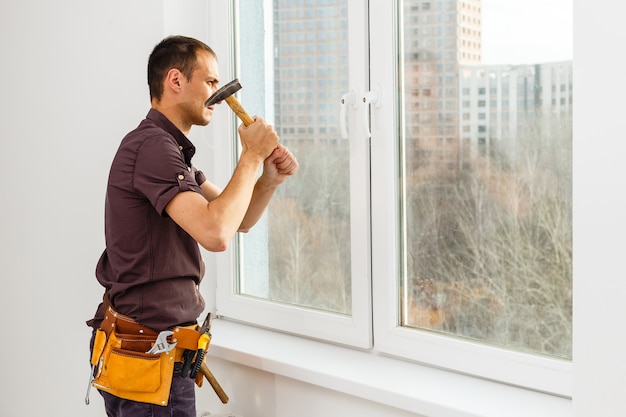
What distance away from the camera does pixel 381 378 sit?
1825mm

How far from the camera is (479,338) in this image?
1.83 m

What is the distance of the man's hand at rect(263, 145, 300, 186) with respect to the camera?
1855 mm

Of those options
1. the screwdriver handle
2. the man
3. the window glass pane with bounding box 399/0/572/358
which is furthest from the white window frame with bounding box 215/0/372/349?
the screwdriver handle

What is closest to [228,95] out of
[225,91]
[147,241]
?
[225,91]

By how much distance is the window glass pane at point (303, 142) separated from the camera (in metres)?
2.12

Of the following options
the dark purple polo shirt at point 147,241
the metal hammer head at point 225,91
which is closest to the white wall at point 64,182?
the dark purple polo shirt at point 147,241

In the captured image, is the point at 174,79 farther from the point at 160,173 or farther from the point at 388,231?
the point at 388,231

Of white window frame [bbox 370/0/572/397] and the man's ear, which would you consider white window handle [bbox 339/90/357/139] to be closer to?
white window frame [bbox 370/0/572/397]

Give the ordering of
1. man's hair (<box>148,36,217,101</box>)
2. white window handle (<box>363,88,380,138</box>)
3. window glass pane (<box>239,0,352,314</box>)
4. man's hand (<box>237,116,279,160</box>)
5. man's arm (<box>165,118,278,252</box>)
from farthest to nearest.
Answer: window glass pane (<box>239,0,352,314</box>) → white window handle (<box>363,88,380,138</box>) → man's hair (<box>148,36,217,101</box>) → man's hand (<box>237,116,279,160</box>) → man's arm (<box>165,118,278,252</box>)

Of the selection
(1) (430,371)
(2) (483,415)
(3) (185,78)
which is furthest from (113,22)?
(2) (483,415)

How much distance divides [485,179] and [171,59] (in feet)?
2.62

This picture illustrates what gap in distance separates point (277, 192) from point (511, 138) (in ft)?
2.70

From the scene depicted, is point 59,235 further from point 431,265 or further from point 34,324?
point 431,265

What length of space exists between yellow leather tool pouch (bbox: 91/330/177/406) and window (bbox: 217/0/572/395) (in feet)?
1.77
